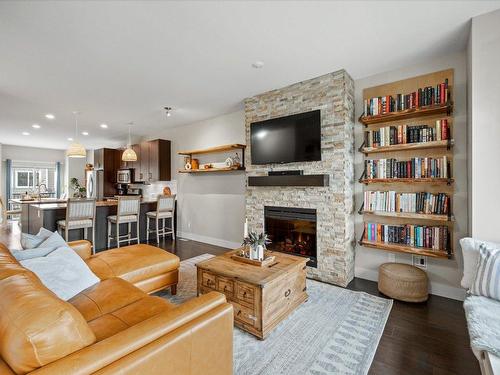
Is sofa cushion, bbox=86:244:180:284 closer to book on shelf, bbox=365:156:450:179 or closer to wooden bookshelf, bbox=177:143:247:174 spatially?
wooden bookshelf, bbox=177:143:247:174

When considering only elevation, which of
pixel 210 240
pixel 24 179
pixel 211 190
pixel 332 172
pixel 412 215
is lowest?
pixel 210 240

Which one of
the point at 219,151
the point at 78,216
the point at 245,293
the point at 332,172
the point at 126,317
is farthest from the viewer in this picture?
the point at 219,151

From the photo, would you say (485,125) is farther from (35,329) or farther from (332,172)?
(35,329)

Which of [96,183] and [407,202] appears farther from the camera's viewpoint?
[96,183]

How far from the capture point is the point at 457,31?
243 centimetres

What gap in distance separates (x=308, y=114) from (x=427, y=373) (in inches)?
115

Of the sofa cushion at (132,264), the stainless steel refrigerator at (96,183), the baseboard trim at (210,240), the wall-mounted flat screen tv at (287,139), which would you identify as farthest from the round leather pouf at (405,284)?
the stainless steel refrigerator at (96,183)

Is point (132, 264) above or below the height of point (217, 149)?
below

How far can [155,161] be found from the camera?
20.9ft

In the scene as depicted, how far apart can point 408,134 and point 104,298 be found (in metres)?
3.47

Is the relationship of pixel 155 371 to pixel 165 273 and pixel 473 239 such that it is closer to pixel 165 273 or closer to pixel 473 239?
pixel 165 273

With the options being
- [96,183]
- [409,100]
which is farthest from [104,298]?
[96,183]

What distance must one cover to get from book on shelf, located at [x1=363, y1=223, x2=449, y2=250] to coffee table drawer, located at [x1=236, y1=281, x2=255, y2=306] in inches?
74.1

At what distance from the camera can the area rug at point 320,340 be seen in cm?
181
